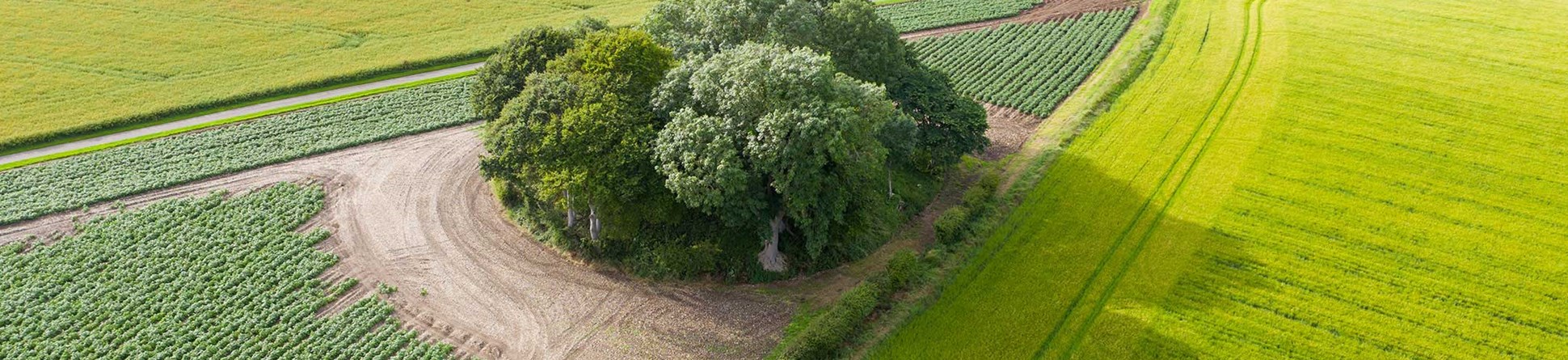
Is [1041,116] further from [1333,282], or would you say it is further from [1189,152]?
[1333,282]

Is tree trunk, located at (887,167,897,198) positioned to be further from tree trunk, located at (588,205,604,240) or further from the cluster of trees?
tree trunk, located at (588,205,604,240)

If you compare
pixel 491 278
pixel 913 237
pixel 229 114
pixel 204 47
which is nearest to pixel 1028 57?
pixel 913 237

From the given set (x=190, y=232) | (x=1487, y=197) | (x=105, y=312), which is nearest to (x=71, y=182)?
(x=190, y=232)

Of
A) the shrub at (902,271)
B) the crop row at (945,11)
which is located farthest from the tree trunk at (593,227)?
the crop row at (945,11)

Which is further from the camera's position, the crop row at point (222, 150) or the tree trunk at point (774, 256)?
the crop row at point (222, 150)

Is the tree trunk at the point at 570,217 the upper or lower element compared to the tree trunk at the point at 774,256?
upper

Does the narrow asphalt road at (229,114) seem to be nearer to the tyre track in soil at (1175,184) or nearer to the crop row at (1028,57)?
the crop row at (1028,57)
